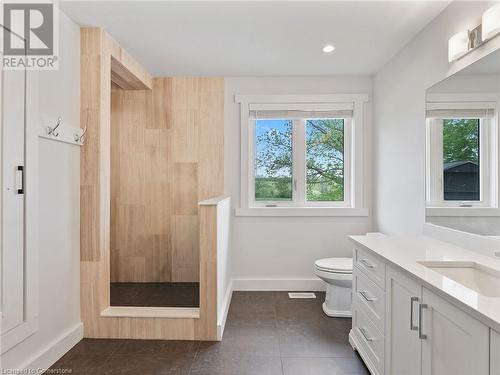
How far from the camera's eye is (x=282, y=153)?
3.72 meters

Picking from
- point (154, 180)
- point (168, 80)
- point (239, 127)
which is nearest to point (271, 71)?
point (239, 127)

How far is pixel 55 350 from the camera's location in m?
2.14

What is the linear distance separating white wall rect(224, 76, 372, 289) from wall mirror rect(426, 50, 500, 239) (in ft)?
4.33

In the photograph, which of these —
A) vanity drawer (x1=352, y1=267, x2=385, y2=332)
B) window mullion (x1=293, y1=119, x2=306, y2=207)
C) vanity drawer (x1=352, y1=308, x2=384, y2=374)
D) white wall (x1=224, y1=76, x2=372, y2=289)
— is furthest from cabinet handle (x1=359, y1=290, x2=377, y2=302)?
window mullion (x1=293, y1=119, x2=306, y2=207)

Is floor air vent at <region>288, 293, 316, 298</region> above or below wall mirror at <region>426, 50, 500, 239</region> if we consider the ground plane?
below

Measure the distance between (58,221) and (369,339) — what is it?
211 centimetres

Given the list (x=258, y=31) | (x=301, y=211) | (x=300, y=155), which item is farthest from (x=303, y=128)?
(x=258, y=31)

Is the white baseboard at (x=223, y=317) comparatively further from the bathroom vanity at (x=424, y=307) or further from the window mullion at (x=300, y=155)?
the window mullion at (x=300, y=155)

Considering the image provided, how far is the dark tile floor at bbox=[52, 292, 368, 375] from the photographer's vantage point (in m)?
2.07

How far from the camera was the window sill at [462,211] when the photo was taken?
1750 mm

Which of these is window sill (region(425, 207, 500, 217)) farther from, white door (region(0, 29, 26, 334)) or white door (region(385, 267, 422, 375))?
white door (region(0, 29, 26, 334))

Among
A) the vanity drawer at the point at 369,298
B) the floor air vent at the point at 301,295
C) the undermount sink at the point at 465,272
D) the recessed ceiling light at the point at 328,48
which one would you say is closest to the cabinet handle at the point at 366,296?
the vanity drawer at the point at 369,298

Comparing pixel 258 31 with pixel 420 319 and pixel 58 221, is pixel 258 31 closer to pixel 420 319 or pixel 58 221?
pixel 58 221

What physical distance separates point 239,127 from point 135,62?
1.21 meters
